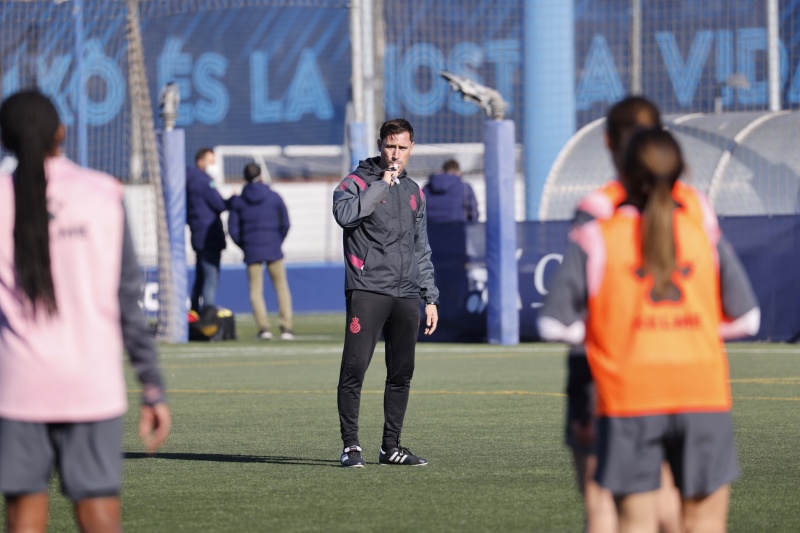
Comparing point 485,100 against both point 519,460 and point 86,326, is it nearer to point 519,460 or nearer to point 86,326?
point 519,460

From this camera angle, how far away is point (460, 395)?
12.6 meters

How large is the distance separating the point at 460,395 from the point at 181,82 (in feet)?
122

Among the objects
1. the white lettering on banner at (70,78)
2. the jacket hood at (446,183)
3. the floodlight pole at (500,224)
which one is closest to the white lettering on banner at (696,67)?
the jacket hood at (446,183)

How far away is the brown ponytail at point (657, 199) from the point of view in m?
4.25

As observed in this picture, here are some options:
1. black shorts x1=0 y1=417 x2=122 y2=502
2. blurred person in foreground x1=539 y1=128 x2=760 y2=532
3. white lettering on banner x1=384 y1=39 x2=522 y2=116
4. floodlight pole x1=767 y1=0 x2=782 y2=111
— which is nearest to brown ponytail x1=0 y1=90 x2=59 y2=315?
black shorts x1=0 y1=417 x2=122 y2=502

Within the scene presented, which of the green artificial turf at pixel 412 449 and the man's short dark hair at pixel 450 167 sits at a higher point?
the man's short dark hair at pixel 450 167

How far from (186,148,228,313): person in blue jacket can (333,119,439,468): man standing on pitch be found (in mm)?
11423

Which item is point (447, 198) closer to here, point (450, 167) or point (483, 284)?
point (450, 167)

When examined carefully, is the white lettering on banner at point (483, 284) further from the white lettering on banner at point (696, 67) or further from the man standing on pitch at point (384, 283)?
the man standing on pitch at point (384, 283)

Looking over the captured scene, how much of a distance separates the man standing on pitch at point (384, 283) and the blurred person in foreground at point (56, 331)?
399 centimetres

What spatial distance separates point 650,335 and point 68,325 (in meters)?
1.61

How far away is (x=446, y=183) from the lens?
66.7 feet

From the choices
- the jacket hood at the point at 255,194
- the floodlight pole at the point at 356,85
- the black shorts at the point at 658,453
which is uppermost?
the floodlight pole at the point at 356,85

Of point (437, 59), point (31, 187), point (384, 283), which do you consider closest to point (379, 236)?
point (384, 283)
